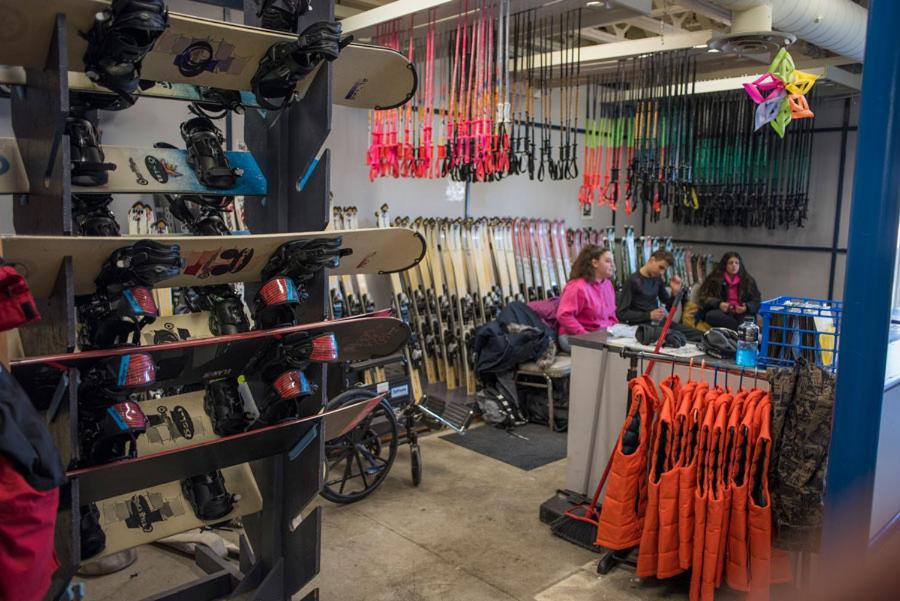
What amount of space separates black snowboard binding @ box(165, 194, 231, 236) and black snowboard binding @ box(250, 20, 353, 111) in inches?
19.1

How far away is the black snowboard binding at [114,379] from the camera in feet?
6.42

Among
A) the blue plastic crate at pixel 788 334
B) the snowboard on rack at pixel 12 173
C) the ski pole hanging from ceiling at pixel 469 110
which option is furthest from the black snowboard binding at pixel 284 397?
the ski pole hanging from ceiling at pixel 469 110

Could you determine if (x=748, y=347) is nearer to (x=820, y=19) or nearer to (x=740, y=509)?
→ (x=740, y=509)

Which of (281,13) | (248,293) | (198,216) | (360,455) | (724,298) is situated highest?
(281,13)

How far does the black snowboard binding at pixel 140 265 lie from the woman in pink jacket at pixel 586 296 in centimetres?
363

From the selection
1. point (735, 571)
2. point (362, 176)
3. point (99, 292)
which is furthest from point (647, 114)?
point (99, 292)

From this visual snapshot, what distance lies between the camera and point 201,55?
215 cm

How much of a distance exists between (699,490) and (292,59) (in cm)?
214

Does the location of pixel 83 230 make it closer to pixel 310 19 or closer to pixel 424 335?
pixel 310 19

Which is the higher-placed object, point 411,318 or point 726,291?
point 726,291

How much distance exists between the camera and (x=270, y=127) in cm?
258

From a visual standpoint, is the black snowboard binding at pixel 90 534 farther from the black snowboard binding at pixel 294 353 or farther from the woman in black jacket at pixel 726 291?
the woman in black jacket at pixel 726 291

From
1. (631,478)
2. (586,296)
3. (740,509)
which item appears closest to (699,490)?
(740,509)

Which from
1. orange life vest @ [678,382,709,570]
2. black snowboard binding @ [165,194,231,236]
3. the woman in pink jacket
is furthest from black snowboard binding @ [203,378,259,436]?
the woman in pink jacket
